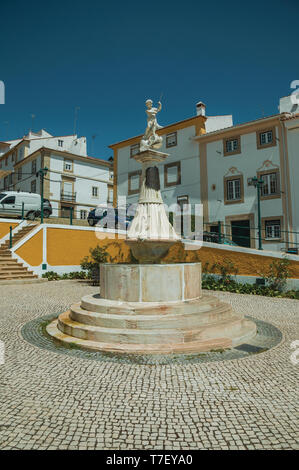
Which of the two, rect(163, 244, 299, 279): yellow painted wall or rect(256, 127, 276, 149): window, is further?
rect(256, 127, 276, 149): window

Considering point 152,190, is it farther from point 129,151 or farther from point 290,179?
point 129,151

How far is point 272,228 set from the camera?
19.6 metres

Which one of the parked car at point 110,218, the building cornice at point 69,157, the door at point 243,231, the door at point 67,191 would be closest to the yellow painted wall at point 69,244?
the parked car at point 110,218

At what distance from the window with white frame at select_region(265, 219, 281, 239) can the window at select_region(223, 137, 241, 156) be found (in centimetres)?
556

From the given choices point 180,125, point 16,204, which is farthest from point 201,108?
point 16,204

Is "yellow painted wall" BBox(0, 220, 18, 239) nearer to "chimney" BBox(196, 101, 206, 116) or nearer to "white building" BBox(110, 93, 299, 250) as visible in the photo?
"white building" BBox(110, 93, 299, 250)

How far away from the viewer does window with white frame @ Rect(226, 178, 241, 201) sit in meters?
21.2

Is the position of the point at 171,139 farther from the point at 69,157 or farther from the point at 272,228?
the point at 69,157

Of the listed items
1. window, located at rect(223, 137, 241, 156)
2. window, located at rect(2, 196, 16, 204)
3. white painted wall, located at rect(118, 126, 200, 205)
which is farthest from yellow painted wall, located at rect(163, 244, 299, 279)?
window, located at rect(2, 196, 16, 204)

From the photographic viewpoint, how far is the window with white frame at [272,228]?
19286 millimetres

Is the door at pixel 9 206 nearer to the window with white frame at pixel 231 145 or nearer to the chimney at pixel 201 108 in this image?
the window with white frame at pixel 231 145

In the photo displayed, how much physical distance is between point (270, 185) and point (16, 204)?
56.5 ft

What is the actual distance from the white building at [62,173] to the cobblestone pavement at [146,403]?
96.9 feet

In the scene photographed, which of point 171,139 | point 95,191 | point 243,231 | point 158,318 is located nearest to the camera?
point 158,318
